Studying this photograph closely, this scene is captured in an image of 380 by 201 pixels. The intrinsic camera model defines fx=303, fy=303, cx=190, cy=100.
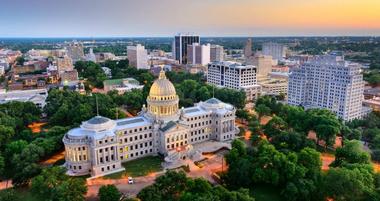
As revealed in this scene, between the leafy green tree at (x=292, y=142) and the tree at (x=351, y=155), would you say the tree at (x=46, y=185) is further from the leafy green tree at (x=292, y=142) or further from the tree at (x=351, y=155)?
the tree at (x=351, y=155)

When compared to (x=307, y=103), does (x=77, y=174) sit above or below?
below

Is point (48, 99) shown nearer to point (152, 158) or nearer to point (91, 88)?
point (91, 88)

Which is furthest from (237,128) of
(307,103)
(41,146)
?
(41,146)

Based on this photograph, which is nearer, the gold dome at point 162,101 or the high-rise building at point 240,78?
the gold dome at point 162,101

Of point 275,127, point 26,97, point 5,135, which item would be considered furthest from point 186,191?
point 26,97

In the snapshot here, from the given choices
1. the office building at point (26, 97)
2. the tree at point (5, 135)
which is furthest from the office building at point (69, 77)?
the tree at point (5, 135)

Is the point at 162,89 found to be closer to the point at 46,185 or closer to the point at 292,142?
the point at 292,142

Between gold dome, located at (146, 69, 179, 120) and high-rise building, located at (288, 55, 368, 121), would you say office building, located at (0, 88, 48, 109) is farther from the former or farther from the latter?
high-rise building, located at (288, 55, 368, 121)
